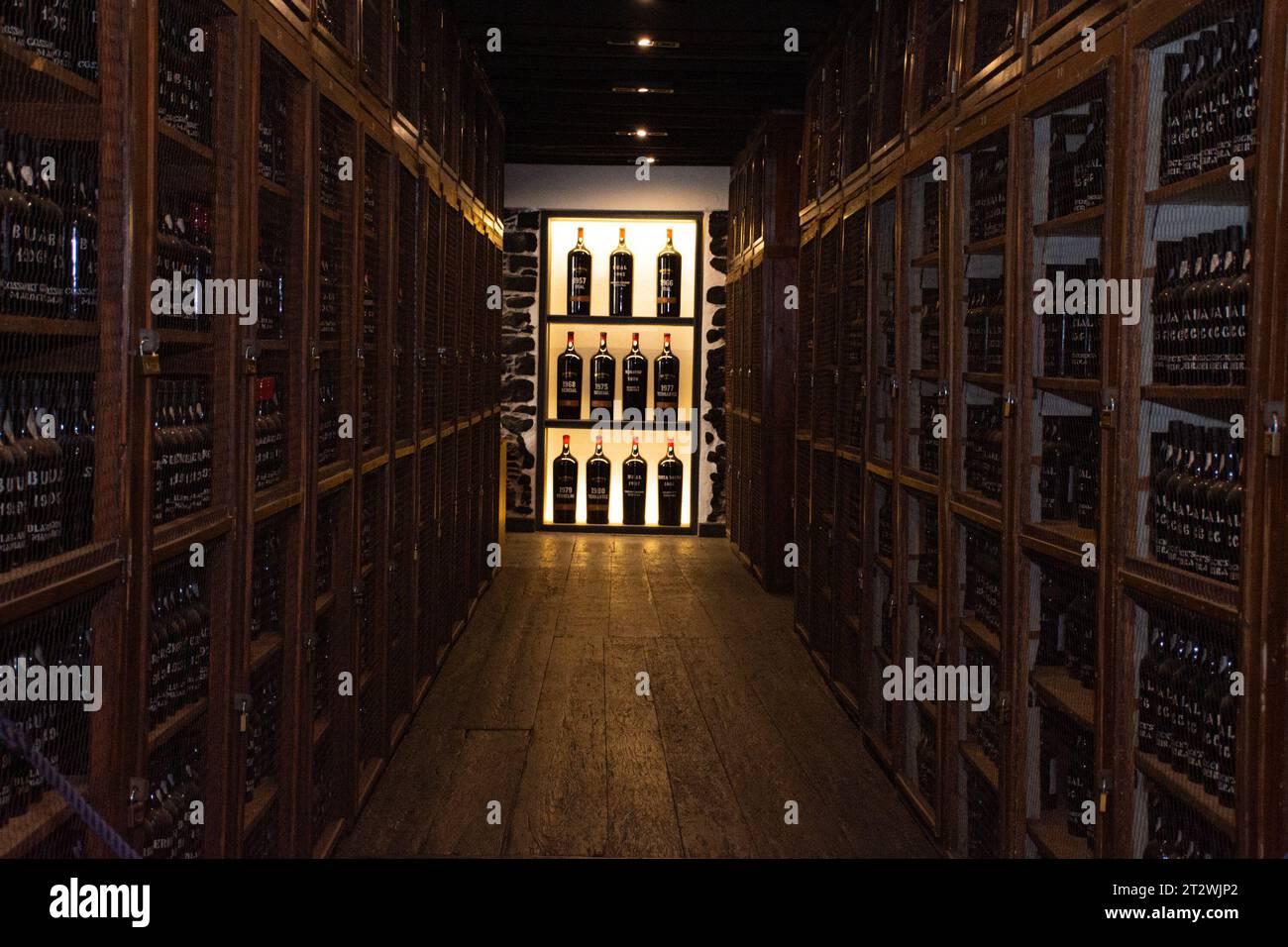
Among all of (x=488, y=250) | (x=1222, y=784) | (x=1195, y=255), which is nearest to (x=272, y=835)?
(x=1222, y=784)

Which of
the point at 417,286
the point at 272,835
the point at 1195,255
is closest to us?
the point at 1195,255

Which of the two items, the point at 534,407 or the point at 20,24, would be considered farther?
the point at 534,407

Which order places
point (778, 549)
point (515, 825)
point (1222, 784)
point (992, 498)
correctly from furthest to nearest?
point (778, 549) < point (515, 825) < point (992, 498) < point (1222, 784)

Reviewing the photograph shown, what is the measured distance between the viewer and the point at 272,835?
2938 mm

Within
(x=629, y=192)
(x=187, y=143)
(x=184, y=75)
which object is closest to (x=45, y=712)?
(x=187, y=143)

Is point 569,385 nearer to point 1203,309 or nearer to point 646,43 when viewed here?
point 646,43

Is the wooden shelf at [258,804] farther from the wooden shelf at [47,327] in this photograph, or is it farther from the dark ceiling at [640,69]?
the dark ceiling at [640,69]

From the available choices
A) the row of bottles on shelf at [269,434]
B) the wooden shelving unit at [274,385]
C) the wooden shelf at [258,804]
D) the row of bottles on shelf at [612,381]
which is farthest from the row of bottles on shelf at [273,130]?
the row of bottles on shelf at [612,381]

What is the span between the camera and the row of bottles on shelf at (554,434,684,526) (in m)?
10.0

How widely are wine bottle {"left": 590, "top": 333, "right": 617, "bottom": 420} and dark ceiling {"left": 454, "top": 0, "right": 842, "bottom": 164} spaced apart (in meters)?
1.52

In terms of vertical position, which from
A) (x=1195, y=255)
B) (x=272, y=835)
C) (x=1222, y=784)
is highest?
(x=1195, y=255)

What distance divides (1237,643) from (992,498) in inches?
51.9

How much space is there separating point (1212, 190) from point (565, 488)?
26.7 feet

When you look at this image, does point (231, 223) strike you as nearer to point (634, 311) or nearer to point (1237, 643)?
point (1237, 643)
